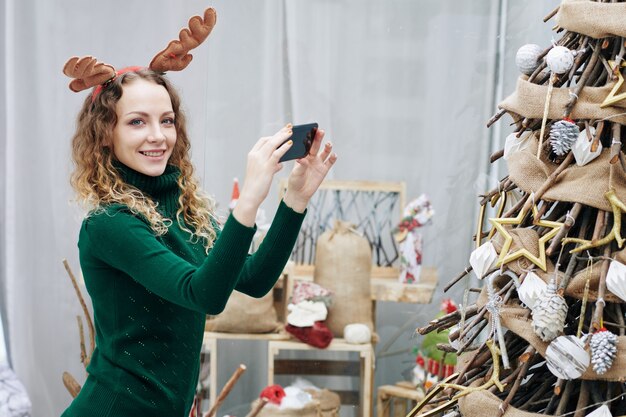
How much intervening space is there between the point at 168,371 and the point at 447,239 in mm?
1585

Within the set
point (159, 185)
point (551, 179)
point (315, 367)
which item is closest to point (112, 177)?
point (159, 185)

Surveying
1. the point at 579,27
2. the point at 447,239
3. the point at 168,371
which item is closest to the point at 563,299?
the point at 579,27

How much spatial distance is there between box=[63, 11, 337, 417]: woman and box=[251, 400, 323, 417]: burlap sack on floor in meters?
1.13

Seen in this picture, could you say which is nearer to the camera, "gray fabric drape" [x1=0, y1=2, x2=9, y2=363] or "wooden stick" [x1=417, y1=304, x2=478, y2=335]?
"wooden stick" [x1=417, y1=304, x2=478, y2=335]

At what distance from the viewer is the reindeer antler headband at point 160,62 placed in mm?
1584

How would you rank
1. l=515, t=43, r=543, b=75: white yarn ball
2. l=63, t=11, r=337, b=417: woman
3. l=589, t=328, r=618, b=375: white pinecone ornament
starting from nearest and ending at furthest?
l=589, t=328, r=618, b=375: white pinecone ornament < l=515, t=43, r=543, b=75: white yarn ball < l=63, t=11, r=337, b=417: woman

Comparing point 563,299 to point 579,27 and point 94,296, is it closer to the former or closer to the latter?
point 579,27

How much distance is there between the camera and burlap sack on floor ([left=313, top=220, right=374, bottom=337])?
9.21 feet

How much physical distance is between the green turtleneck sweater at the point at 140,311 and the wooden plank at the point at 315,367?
54.1 inches

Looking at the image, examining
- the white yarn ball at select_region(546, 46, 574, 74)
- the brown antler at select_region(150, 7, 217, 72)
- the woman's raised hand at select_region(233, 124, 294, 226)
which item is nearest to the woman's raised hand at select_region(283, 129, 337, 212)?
the woman's raised hand at select_region(233, 124, 294, 226)

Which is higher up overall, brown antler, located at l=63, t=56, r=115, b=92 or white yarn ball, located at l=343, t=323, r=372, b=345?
brown antler, located at l=63, t=56, r=115, b=92

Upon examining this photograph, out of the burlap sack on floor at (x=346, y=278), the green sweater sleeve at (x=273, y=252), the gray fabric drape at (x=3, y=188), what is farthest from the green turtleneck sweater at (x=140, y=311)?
the gray fabric drape at (x=3, y=188)

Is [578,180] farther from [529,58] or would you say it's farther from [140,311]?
[140,311]

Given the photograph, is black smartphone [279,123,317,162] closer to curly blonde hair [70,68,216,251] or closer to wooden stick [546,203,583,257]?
curly blonde hair [70,68,216,251]
